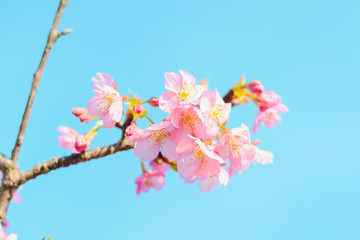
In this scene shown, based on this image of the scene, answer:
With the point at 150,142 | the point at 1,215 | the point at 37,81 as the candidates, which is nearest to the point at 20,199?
the point at 1,215

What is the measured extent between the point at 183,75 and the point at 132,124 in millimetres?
530

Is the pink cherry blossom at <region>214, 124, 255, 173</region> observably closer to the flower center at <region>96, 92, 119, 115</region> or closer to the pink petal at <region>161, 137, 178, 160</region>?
the pink petal at <region>161, 137, 178, 160</region>

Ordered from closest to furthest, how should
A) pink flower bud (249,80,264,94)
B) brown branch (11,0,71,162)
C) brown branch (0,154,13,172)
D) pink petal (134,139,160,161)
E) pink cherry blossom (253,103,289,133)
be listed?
pink petal (134,139,160,161), brown branch (11,0,71,162), brown branch (0,154,13,172), pink flower bud (249,80,264,94), pink cherry blossom (253,103,289,133)

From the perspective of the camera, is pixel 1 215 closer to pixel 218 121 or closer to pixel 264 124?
pixel 218 121

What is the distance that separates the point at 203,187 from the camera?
3.12 meters

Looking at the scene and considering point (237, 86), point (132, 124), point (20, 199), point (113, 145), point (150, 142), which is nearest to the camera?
point (150, 142)

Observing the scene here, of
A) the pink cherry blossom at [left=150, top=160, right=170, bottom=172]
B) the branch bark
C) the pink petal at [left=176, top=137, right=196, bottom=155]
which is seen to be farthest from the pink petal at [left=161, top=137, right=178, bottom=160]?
the pink cherry blossom at [left=150, top=160, right=170, bottom=172]

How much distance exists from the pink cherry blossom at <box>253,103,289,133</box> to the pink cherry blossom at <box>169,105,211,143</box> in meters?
1.15

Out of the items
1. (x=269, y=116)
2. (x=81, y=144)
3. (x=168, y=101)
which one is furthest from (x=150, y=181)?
(x=168, y=101)

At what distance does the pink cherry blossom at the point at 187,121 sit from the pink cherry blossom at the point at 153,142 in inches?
3.1

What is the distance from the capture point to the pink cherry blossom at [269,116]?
11.4ft

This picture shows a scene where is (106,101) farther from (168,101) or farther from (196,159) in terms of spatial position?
(196,159)

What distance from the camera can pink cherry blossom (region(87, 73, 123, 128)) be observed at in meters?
2.59

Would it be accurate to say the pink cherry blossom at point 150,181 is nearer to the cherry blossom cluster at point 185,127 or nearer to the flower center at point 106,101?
the cherry blossom cluster at point 185,127
